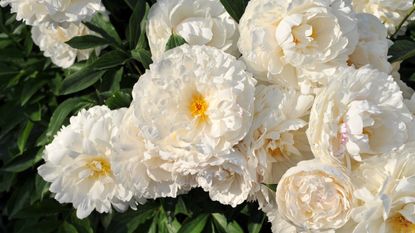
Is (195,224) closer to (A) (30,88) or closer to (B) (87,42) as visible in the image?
(B) (87,42)

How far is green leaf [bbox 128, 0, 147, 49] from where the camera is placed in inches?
59.4

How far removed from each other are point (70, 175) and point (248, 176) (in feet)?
1.28

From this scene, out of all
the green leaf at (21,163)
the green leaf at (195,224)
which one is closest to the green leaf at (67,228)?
the green leaf at (21,163)

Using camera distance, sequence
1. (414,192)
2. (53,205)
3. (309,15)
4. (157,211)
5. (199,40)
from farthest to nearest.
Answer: (53,205) < (157,211) < (199,40) < (309,15) < (414,192)

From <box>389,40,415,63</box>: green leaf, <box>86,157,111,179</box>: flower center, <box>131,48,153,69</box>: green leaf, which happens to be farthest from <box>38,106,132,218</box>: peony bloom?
<box>389,40,415,63</box>: green leaf

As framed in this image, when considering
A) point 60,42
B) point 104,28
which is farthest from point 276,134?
point 60,42

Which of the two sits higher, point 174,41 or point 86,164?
point 174,41

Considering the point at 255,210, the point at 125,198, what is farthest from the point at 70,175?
the point at 255,210

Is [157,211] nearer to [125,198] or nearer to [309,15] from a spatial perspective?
[125,198]

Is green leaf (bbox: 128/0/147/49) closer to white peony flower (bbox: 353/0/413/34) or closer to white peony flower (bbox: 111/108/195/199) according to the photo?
white peony flower (bbox: 111/108/195/199)

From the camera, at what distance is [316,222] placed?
1137 millimetres

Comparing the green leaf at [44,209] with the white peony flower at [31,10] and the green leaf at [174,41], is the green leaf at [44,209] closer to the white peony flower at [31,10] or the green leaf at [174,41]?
the white peony flower at [31,10]

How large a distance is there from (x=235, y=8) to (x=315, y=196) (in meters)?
0.44

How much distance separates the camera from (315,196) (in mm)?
1123
